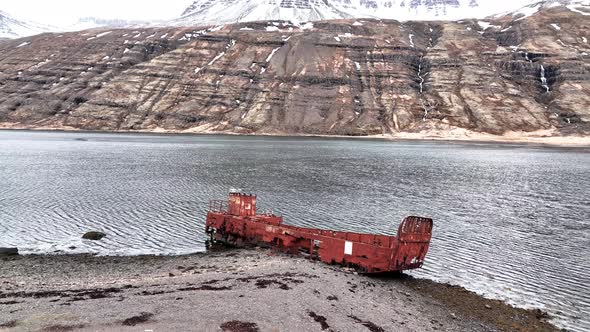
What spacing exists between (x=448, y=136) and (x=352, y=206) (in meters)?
126

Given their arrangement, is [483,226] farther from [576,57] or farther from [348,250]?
[576,57]

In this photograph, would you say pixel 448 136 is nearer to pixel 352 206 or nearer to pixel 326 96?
pixel 326 96

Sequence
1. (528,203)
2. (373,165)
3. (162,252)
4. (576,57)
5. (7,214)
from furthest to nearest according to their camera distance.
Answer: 1. (576,57)
2. (373,165)
3. (528,203)
4. (7,214)
5. (162,252)

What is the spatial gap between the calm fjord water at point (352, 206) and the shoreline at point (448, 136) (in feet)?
240

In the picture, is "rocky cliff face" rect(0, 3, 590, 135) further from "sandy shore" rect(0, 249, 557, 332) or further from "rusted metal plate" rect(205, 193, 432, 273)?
"sandy shore" rect(0, 249, 557, 332)

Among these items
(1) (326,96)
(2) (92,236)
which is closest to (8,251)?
(2) (92,236)

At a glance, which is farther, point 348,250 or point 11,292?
point 348,250

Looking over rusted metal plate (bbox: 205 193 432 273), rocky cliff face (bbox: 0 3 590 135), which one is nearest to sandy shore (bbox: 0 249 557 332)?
rusted metal plate (bbox: 205 193 432 273)

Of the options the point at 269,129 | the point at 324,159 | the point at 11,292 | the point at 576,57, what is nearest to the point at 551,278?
the point at 11,292

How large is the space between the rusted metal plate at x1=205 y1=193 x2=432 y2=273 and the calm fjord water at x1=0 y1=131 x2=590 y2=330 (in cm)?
195

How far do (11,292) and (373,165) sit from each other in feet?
215

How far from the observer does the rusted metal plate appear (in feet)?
76.4

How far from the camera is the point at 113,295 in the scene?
17.6 meters

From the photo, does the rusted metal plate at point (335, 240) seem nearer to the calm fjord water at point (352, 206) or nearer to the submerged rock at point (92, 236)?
the calm fjord water at point (352, 206)
